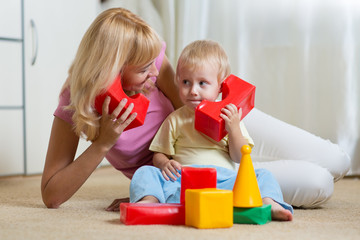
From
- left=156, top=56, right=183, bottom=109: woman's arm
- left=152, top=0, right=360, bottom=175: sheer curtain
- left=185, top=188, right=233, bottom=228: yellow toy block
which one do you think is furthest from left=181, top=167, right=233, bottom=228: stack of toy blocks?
left=152, top=0, right=360, bottom=175: sheer curtain

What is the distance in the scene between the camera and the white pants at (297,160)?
1.45 meters

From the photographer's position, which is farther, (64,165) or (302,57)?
(302,57)

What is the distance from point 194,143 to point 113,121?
0.24 m

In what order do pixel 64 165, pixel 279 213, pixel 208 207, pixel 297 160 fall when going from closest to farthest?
pixel 208 207 < pixel 279 213 < pixel 64 165 < pixel 297 160

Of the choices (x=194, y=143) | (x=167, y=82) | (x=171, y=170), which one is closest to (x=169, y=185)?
(x=171, y=170)

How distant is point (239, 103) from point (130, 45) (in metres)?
0.29

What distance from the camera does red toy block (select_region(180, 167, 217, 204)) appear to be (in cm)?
110

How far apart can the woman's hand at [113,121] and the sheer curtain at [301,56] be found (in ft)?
4.42

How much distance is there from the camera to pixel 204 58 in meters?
1.31

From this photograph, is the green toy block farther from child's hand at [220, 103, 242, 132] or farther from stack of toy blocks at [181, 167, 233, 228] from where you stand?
child's hand at [220, 103, 242, 132]

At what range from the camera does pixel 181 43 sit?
2.72 meters

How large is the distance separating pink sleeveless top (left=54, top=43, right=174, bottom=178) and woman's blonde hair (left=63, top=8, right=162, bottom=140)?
20 cm

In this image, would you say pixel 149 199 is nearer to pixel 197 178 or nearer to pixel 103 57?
pixel 197 178

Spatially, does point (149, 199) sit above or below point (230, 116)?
below
